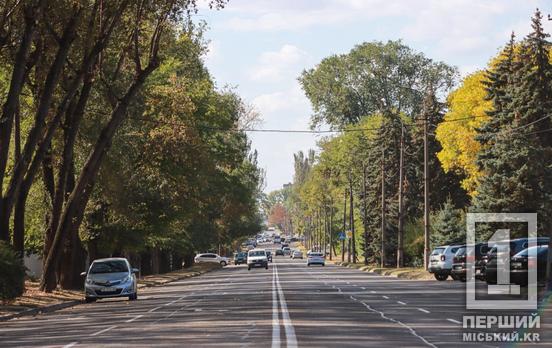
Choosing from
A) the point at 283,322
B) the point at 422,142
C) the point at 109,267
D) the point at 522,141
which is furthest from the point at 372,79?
the point at 283,322

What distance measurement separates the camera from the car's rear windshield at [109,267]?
1516 inches

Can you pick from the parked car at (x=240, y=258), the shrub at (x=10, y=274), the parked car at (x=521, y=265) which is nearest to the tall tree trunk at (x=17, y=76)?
the shrub at (x=10, y=274)

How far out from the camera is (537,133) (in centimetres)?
6681

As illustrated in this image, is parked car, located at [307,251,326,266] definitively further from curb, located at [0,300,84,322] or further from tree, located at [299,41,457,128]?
curb, located at [0,300,84,322]

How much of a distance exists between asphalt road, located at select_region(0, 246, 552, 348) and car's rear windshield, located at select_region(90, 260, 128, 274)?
3533mm

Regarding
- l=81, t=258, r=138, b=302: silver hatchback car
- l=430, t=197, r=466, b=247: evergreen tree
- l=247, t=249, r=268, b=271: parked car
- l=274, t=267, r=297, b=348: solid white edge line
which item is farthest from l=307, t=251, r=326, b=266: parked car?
l=274, t=267, r=297, b=348: solid white edge line

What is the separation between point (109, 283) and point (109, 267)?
1237mm

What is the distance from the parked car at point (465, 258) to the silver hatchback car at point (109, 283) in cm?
1354

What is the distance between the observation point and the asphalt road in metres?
18.5

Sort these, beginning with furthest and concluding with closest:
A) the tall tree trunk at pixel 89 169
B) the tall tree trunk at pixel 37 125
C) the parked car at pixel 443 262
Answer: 1. the parked car at pixel 443 262
2. the tall tree trunk at pixel 89 169
3. the tall tree trunk at pixel 37 125

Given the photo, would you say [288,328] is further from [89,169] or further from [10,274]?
[89,169]

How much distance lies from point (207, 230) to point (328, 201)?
76012 millimetres
